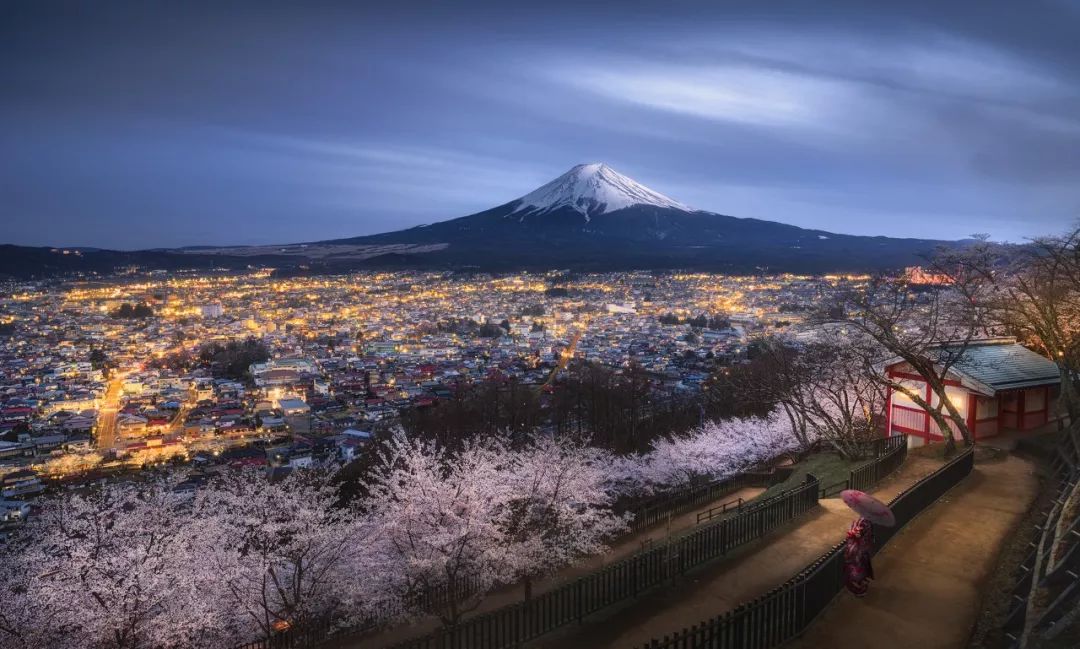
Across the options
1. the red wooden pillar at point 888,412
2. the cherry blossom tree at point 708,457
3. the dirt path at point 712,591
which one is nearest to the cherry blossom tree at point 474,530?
the dirt path at point 712,591

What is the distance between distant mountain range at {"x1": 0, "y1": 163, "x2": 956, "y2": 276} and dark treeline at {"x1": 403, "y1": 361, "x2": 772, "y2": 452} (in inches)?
3255

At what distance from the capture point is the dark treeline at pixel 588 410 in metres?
32.1

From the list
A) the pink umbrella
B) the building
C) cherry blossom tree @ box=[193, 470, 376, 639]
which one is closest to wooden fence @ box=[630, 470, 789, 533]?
cherry blossom tree @ box=[193, 470, 376, 639]

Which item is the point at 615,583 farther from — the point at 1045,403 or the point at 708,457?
the point at 708,457

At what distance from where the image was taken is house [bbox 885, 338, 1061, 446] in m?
14.8

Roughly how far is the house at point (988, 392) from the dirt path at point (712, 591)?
6.95 meters

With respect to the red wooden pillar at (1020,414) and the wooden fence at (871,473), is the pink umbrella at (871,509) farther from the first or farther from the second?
the red wooden pillar at (1020,414)

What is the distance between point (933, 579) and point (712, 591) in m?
2.58

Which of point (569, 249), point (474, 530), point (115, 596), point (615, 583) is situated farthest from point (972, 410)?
point (569, 249)

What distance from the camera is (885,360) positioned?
53.1 ft

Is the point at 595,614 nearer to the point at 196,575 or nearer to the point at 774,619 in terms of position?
the point at 774,619

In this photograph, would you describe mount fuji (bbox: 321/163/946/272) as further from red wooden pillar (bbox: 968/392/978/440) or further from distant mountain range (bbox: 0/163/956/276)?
red wooden pillar (bbox: 968/392/978/440)

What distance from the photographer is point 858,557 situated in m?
6.92

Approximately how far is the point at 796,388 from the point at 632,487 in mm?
6965
